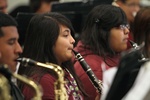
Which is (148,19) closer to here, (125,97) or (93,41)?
(93,41)

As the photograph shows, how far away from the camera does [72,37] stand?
146 inches

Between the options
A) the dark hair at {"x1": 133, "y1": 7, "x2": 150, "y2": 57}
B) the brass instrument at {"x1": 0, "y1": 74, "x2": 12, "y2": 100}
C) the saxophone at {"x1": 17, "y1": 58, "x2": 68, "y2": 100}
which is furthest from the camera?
the dark hair at {"x1": 133, "y1": 7, "x2": 150, "y2": 57}

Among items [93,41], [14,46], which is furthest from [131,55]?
[93,41]

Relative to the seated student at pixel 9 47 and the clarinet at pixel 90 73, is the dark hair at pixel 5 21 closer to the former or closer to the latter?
the seated student at pixel 9 47

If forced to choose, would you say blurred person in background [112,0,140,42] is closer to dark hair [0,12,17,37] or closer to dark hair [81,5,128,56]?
dark hair [81,5,128,56]

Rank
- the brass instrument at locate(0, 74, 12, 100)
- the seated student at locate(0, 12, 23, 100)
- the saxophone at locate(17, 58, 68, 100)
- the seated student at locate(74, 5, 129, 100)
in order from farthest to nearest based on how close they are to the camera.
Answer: the seated student at locate(74, 5, 129, 100) → the saxophone at locate(17, 58, 68, 100) → the seated student at locate(0, 12, 23, 100) → the brass instrument at locate(0, 74, 12, 100)

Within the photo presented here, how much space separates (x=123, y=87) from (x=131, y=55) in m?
0.15

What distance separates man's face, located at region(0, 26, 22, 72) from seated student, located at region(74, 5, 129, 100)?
2.78 ft

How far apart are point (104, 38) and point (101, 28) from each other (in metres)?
0.09

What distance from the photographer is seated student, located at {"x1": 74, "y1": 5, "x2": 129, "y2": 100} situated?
13.1 ft

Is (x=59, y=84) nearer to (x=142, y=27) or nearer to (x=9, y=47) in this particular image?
(x=9, y=47)

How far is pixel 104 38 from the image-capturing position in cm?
402

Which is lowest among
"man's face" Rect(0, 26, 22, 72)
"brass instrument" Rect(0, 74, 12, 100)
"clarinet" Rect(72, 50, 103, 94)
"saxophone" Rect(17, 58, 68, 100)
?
"clarinet" Rect(72, 50, 103, 94)

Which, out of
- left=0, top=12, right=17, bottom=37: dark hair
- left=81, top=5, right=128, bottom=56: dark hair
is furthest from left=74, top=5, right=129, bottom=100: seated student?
left=0, top=12, right=17, bottom=37: dark hair
